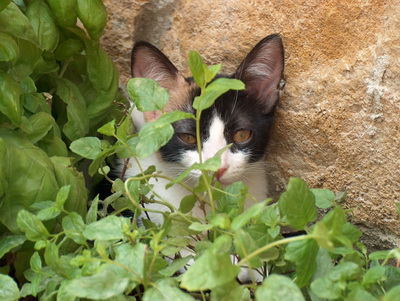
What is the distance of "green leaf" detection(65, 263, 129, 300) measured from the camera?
927 millimetres

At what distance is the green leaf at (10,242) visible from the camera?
1.29m

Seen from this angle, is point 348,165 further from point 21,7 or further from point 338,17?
point 21,7

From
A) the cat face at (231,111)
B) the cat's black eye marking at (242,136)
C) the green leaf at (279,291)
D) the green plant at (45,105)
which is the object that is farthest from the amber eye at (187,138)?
the green leaf at (279,291)

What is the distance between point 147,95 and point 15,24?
45cm

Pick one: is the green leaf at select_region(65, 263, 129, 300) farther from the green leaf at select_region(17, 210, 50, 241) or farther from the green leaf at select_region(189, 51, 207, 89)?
the green leaf at select_region(189, 51, 207, 89)

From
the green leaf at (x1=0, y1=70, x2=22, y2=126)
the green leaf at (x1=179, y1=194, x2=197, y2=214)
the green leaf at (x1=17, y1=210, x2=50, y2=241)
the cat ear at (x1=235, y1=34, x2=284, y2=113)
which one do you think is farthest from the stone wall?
the green leaf at (x1=17, y1=210, x2=50, y2=241)

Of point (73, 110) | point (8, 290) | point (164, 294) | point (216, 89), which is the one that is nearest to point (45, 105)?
point (73, 110)

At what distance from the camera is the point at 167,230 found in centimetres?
122

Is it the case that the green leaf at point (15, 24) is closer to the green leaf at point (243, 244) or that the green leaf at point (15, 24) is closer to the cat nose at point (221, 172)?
the cat nose at point (221, 172)

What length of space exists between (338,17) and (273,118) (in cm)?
45

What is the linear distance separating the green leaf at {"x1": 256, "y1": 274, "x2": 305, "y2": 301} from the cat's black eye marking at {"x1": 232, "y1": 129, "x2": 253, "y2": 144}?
40.5 inches

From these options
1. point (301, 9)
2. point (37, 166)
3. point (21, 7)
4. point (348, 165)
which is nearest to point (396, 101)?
point (348, 165)

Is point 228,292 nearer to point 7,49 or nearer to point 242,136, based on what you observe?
point 7,49

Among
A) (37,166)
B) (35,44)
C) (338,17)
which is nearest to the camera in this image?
(37,166)
